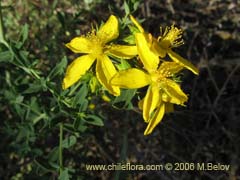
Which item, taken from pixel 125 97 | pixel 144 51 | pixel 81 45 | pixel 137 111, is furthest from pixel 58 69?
pixel 137 111

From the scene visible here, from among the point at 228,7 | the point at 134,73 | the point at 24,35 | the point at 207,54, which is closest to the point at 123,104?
the point at 134,73

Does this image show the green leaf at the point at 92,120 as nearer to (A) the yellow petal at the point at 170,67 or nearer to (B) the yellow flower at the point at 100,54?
(B) the yellow flower at the point at 100,54

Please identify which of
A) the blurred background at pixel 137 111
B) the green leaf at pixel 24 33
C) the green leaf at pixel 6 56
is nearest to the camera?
the green leaf at pixel 6 56

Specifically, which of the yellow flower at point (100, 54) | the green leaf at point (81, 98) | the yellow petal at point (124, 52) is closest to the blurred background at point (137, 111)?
the green leaf at point (81, 98)

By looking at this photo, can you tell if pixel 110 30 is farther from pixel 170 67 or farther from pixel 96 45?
pixel 170 67

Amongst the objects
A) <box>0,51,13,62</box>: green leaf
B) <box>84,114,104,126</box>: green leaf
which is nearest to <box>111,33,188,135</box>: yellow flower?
<box>84,114,104,126</box>: green leaf

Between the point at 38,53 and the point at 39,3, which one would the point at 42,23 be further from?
the point at 38,53
